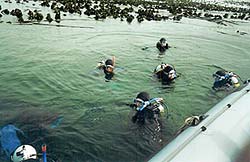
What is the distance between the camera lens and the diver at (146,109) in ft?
31.5

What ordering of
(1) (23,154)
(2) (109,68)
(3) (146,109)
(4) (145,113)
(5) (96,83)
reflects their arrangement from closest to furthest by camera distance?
(1) (23,154) < (3) (146,109) < (4) (145,113) < (5) (96,83) < (2) (109,68)

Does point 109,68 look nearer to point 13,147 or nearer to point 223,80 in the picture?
point 223,80

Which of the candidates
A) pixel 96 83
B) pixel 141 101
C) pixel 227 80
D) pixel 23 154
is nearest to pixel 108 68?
pixel 96 83

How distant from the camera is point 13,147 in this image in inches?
319

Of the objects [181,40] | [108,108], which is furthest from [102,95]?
[181,40]

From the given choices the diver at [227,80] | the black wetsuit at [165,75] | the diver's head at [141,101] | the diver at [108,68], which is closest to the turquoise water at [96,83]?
the diver at [108,68]

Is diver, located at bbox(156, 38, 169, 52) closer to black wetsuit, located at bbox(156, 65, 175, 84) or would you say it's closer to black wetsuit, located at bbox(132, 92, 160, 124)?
black wetsuit, located at bbox(156, 65, 175, 84)

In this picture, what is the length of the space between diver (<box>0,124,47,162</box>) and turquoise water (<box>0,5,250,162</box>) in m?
0.33

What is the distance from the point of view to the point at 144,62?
17266 mm

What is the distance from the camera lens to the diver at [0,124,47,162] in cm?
671

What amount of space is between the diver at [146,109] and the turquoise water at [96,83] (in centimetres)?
33

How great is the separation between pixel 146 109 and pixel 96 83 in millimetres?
4359

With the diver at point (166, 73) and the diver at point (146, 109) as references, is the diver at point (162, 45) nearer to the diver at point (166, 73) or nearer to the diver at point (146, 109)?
the diver at point (166, 73)

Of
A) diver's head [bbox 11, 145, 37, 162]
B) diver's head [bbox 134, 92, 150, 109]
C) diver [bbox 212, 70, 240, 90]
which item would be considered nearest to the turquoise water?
diver [bbox 212, 70, 240, 90]
